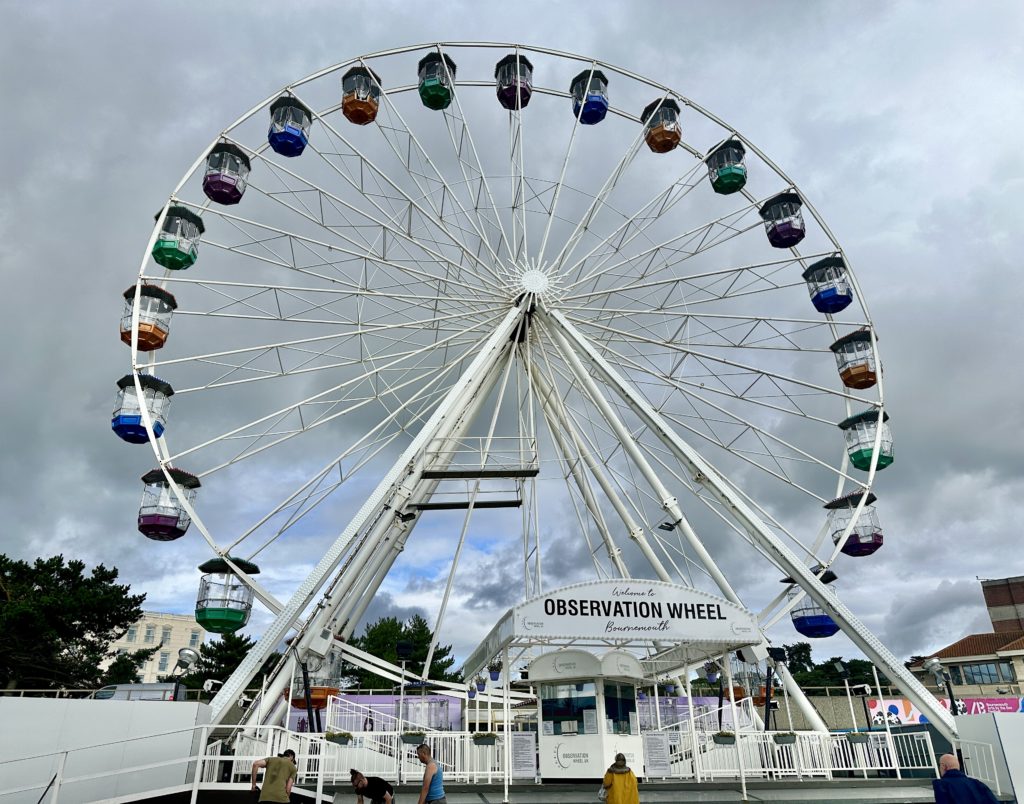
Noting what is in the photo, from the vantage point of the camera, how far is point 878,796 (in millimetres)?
11320

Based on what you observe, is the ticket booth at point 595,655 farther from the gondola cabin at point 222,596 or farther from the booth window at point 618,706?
the gondola cabin at point 222,596

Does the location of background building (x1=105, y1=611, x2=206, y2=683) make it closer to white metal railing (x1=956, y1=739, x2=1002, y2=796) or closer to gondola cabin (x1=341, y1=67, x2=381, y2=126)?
gondola cabin (x1=341, y1=67, x2=381, y2=126)

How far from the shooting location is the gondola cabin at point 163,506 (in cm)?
1686

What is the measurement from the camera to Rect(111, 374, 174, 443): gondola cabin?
56.9 feet

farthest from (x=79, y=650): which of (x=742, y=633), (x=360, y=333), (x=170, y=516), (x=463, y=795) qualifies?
(x=742, y=633)

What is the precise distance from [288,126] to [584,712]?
16960 mm

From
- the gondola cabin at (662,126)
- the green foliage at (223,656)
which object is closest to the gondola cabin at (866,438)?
the gondola cabin at (662,126)

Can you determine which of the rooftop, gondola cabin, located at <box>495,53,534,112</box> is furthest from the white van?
the rooftop

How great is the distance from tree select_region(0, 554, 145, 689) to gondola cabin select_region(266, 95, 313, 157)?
25527 mm

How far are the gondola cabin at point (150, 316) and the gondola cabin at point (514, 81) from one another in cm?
1148

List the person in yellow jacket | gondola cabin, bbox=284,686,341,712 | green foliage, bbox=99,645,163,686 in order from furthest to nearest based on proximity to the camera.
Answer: green foliage, bbox=99,645,163,686 < gondola cabin, bbox=284,686,341,712 < the person in yellow jacket

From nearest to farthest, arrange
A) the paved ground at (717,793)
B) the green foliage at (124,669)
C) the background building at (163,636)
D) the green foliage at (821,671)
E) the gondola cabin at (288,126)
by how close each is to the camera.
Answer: the paved ground at (717,793), the gondola cabin at (288,126), the green foliage at (124,669), the green foliage at (821,671), the background building at (163,636)

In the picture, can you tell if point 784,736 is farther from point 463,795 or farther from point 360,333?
point 360,333

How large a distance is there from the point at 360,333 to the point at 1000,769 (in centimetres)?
1600
